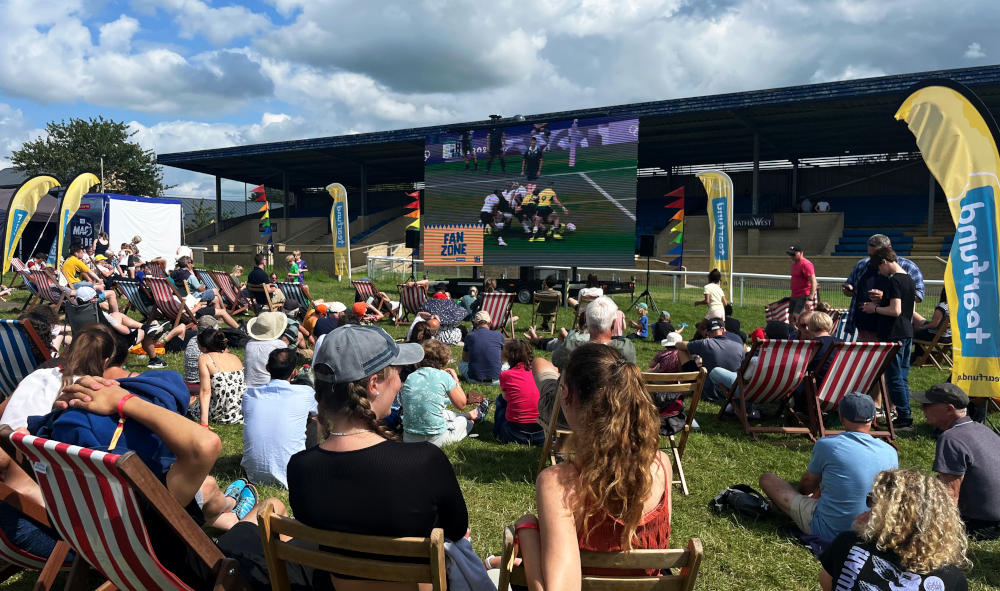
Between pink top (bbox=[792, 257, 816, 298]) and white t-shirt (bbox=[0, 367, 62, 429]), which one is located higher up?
pink top (bbox=[792, 257, 816, 298])

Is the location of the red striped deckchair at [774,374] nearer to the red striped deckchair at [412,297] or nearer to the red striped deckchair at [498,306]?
the red striped deckchair at [498,306]

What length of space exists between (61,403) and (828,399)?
5263mm

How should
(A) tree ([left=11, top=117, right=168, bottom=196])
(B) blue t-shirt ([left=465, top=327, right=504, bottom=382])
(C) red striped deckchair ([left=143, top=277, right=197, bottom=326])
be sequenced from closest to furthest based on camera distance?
(B) blue t-shirt ([left=465, top=327, right=504, bottom=382]) → (C) red striped deckchair ([left=143, top=277, right=197, bottom=326]) → (A) tree ([left=11, top=117, right=168, bottom=196])

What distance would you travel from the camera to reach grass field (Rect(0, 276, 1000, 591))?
315cm

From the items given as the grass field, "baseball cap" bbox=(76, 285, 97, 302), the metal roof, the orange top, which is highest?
the metal roof

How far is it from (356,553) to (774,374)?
4339 millimetres

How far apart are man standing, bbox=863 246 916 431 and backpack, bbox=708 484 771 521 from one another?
2.43 m

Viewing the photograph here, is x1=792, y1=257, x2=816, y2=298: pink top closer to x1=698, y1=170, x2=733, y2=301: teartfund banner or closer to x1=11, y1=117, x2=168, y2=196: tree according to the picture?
x1=698, y1=170, x2=733, y2=301: teartfund banner

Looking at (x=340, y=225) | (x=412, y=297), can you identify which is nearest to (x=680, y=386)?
(x=412, y=297)

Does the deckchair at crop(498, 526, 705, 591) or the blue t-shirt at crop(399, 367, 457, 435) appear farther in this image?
the blue t-shirt at crop(399, 367, 457, 435)

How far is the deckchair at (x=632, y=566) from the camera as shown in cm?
167

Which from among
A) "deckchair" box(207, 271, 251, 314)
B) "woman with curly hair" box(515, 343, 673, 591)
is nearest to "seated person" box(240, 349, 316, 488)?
"woman with curly hair" box(515, 343, 673, 591)

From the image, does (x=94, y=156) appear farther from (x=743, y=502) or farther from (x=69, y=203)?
(x=743, y=502)

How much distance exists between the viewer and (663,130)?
27.5 m
